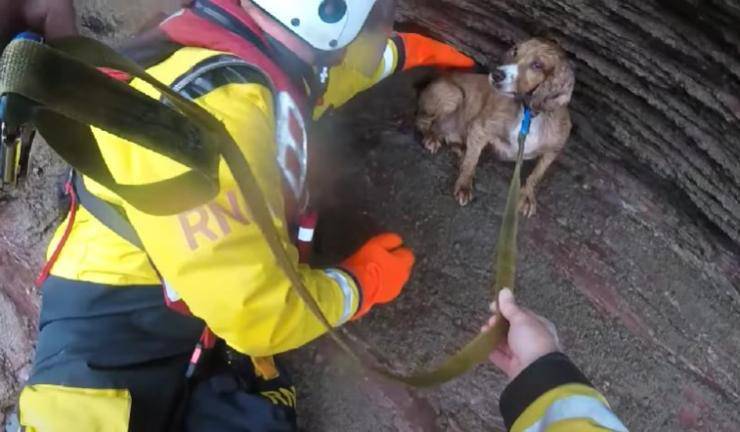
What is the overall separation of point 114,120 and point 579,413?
1176 millimetres

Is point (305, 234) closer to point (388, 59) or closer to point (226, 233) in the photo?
point (226, 233)

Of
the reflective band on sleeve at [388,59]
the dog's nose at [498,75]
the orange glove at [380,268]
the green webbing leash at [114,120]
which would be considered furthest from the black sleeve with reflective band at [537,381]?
the reflective band on sleeve at [388,59]

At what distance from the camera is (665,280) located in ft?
9.24

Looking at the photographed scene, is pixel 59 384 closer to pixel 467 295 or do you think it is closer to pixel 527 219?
pixel 467 295

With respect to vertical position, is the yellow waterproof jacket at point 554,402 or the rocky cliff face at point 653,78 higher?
the rocky cliff face at point 653,78

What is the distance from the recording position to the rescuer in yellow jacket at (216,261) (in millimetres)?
2211

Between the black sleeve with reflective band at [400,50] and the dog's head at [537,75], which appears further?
the black sleeve with reflective band at [400,50]

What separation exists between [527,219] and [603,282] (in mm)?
349

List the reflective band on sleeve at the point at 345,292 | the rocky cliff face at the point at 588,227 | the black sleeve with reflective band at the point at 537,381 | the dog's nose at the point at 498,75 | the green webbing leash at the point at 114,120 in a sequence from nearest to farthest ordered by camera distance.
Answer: the green webbing leash at the point at 114,120
the black sleeve with reflective band at the point at 537,381
the rocky cliff face at the point at 588,227
the reflective band on sleeve at the point at 345,292
the dog's nose at the point at 498,75

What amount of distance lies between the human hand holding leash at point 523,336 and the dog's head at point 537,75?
868mm

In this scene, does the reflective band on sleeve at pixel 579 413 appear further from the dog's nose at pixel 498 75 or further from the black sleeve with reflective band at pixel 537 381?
the dog's nose at pixel 498 75

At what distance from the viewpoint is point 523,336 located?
7.16ft

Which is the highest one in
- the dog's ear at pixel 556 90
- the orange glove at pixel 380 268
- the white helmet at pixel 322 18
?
the white helmet at pixel 322 18

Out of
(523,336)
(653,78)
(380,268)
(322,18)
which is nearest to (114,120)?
(322,18)
